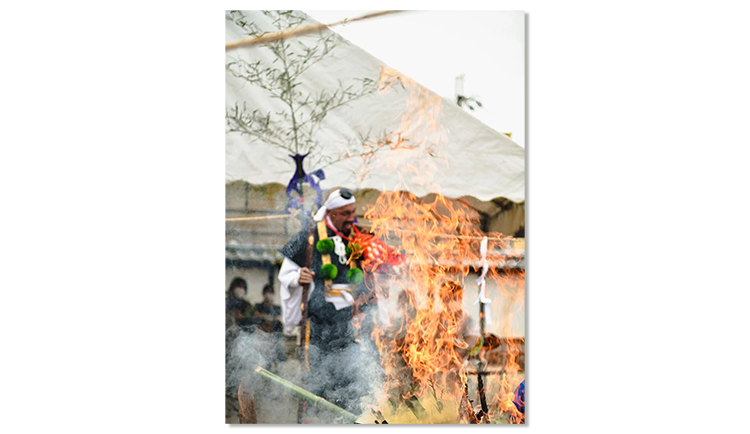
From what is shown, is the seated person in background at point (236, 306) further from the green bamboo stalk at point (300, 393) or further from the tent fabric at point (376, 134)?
the tent fabric at point (376, 134)

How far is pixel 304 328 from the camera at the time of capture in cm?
444

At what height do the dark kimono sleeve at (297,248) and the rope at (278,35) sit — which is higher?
the rope at (278,35)

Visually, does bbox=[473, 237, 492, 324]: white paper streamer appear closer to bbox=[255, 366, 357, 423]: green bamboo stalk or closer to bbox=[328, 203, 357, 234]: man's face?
bbox=[328, 203, 357, 234]: man's face

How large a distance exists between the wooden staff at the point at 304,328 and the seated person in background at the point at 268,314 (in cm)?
18

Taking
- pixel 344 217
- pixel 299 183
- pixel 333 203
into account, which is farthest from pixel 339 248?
pixel 299 183

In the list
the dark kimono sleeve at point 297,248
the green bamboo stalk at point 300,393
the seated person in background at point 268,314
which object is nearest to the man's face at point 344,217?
the dark kimono sleeve at point 297,248

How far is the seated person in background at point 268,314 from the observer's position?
442 cm

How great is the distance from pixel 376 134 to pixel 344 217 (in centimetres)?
71

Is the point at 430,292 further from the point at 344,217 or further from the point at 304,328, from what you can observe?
the point at 304,328

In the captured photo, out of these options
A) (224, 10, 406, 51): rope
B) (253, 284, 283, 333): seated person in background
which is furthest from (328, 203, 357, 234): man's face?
(224, 10, 406, 51): rope

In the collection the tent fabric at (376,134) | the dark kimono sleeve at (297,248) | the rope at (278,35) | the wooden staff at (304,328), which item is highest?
the rope at (278,35)

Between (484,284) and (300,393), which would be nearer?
(300,393)
